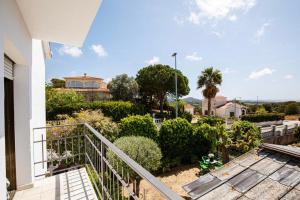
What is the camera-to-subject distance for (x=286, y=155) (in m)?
3.65

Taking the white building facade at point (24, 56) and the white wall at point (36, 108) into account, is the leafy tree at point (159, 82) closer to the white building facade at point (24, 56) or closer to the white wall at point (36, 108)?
the white wall at point (36, 108)

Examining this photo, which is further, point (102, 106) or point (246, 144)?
point (102, 106)

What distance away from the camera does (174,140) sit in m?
9.80

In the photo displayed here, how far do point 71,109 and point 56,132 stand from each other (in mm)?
7836

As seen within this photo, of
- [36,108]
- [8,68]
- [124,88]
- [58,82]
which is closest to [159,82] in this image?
[124,88]

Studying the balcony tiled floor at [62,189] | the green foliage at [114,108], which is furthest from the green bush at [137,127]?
the green foliage at [114,108]

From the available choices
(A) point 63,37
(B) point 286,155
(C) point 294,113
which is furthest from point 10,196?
(C) point 294,113

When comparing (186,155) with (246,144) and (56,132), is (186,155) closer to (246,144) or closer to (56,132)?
(246,144)

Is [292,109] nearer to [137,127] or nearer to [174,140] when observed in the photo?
[174,140]

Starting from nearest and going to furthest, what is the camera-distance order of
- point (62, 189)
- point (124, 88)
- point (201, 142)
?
1. point (62, 189)
2. point (201, 142)
3. point (124, 88)

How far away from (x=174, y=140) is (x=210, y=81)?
13.9 metres

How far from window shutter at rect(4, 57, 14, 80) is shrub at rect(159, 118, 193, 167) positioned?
7.91 metres

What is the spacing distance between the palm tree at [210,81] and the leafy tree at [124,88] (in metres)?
8.54

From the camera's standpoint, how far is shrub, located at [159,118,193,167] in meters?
9.75
